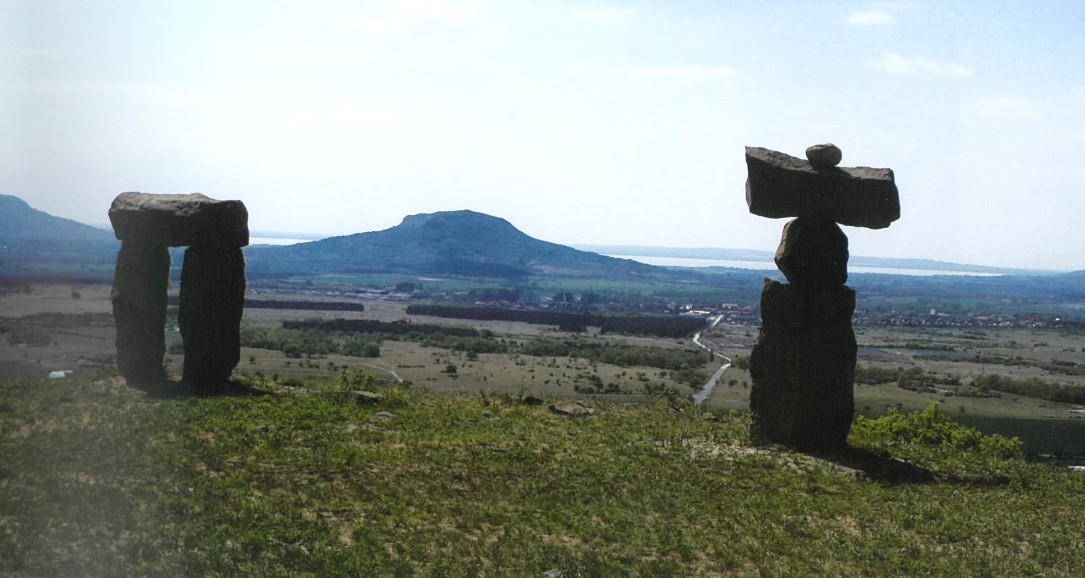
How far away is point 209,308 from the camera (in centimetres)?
2412

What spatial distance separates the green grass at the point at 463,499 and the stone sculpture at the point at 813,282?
1159 millimetres

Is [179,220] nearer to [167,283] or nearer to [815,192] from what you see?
[167,283]

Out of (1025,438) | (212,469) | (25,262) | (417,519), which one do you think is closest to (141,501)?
(212,469)

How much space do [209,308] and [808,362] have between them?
14166mm

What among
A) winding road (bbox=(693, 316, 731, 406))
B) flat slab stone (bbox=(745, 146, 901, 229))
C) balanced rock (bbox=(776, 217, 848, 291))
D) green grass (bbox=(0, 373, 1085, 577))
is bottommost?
winding road (bbox=(693, 316, 731, 406))

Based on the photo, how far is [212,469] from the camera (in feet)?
50.7

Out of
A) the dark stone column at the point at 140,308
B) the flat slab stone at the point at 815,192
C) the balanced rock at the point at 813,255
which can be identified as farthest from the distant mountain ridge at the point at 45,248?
the balanced rock at the point at 813,255

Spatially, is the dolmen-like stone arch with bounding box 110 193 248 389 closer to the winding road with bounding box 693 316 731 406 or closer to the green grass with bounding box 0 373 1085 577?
the green grass with bounding box 0 373 1085 577

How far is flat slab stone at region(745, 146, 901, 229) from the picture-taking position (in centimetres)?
2017

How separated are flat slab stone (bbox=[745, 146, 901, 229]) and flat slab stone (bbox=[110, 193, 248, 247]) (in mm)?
12249

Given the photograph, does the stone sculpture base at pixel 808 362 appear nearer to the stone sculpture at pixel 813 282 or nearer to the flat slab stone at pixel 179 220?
the stone sculpture at pixel 813 282

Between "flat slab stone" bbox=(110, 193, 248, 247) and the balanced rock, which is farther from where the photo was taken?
"flat slab stone" bbox=(110, 193, 248, 247)

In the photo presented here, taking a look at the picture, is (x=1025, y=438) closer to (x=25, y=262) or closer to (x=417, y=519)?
(x=417, y=519)

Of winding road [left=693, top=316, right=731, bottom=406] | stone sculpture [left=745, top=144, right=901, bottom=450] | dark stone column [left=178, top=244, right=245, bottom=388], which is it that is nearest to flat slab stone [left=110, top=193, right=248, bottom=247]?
dark stone column [left=178, top=244, right=245, bottom=388]
